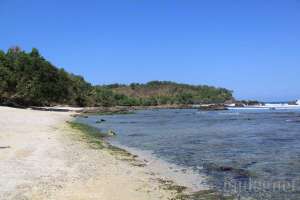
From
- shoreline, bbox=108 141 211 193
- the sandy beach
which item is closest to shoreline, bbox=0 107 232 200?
the sandy beach

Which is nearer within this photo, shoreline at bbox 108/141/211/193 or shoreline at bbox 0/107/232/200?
shoreline at bbox 0/107/232/200

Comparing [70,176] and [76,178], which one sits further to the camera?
[70,176]

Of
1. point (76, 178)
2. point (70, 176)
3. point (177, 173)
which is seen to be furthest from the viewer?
point (177, 173)

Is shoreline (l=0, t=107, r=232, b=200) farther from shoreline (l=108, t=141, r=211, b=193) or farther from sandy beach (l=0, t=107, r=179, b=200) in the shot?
shoreline (l=108, t=141, r=211, b=193)

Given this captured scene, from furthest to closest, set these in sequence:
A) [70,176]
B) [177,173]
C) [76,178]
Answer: [177,173], [70,176], [76,178]

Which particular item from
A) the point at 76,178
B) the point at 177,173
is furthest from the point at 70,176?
the point at 177,173

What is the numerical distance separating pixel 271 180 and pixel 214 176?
7.17 feet

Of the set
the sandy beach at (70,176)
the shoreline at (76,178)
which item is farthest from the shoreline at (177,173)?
the sandy beach at (70,176)

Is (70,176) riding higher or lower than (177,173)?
higher

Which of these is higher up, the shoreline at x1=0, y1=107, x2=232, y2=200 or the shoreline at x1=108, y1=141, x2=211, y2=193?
the shoreline at x1=0, y1=107, x2=232, y2=200

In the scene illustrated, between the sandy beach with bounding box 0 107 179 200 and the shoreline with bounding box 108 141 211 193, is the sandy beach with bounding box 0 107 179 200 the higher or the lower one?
the higher one

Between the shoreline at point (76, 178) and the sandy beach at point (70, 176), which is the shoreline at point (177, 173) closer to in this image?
the shoreline at point (76, 178)

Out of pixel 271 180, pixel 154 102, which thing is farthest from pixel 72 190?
pixel 154 102

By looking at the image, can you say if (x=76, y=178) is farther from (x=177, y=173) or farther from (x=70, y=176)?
(x=177, y=173)
